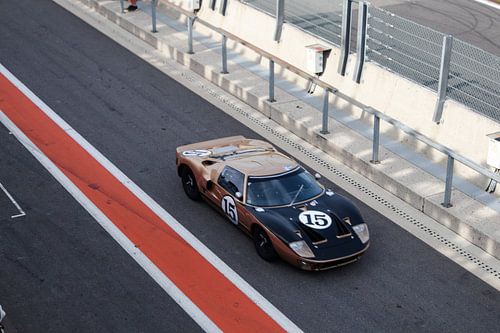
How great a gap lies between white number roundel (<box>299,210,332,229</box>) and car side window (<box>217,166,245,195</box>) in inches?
47.1

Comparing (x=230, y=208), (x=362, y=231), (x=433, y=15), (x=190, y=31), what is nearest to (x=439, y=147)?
(x=362, y=231)

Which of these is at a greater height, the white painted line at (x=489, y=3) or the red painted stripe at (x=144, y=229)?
the red painted stripe at (x=144, y=229)

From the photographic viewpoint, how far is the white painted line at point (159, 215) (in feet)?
42.6

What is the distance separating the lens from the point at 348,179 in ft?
55.9

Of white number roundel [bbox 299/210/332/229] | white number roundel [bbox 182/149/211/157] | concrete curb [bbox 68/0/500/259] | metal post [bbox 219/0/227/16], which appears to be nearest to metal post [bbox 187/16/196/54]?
concrete curb [bbox 68/0/500/259]

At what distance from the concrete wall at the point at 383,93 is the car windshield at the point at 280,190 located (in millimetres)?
3268

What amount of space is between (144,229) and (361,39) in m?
6.72

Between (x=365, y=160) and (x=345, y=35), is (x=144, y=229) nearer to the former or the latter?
(x=365, y=160)

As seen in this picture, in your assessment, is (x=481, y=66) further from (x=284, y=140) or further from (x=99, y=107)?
(x=99, y=107)

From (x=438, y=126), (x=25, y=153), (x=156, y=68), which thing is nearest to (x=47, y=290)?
(x=25, y=153)

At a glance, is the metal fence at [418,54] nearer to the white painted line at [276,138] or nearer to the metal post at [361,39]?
the metal post at [361,39]

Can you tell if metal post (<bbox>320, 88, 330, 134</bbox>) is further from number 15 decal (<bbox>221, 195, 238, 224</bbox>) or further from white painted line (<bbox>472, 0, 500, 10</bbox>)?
white painted line (<bbox>472, 0, 500, 10</bbox>)

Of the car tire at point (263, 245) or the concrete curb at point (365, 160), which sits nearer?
the car tire at point (263, 245)

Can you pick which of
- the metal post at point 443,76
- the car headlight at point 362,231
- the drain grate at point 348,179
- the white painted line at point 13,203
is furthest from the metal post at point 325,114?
the white painted line at point 13,203
